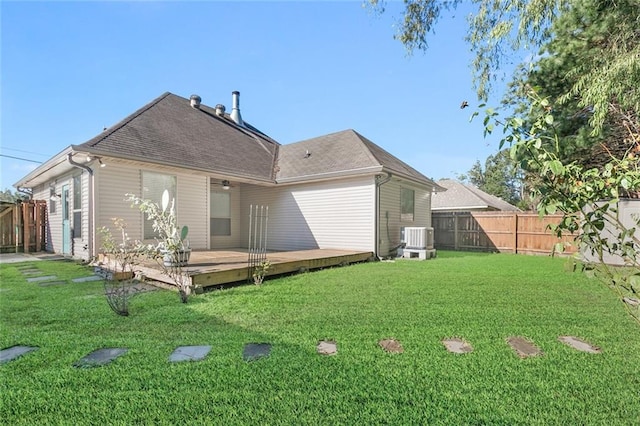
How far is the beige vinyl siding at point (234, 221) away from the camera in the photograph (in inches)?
446

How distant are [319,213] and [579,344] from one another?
26.2ft

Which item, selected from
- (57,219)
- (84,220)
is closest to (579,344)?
(84,220)

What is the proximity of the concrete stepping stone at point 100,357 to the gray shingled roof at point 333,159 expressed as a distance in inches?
299

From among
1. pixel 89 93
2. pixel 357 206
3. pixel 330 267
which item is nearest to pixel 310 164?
pixel 357 206

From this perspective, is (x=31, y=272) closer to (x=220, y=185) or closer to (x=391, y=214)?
(x=220, y=185)

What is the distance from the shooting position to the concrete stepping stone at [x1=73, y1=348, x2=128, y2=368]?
2625mm

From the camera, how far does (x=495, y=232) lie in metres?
13.2

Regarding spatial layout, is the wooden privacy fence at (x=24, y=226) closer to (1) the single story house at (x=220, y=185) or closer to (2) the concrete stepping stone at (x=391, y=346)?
(1) the single story house at (x=220, y=185)

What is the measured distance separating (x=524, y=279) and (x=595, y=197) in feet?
19.3

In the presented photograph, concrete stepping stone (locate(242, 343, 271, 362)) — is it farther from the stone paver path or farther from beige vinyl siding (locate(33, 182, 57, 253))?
beige vinyl siding (locate(33, 182, 57, 253))

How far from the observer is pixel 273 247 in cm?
1172

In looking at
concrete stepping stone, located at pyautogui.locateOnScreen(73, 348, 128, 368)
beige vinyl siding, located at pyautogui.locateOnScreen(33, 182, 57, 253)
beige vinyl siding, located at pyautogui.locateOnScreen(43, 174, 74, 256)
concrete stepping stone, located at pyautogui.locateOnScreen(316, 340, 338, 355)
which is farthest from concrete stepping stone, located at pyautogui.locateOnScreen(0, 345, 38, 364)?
beige vinyl siding, located at pyautogui.locateOnScreen(33, 182, 57, 253)

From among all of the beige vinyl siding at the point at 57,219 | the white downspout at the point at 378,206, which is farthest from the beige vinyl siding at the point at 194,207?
the white downspout at the point at 378,206

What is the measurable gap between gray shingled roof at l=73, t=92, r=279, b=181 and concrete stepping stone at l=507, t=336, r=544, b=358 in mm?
8236
